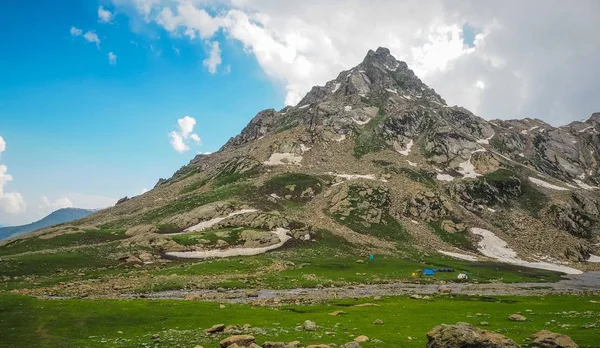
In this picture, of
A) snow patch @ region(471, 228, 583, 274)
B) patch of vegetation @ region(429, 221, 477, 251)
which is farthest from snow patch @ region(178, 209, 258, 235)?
snow patch @ region(471, 228, 583, 274)

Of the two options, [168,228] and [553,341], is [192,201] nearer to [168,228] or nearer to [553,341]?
[168,228]

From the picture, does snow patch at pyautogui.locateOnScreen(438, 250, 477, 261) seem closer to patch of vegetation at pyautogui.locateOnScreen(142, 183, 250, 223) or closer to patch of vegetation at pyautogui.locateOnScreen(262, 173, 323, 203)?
patch of vegetation at pyautogui.locateOnScreen(262, 173, 323, 203)

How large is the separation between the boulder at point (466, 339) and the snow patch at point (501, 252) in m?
126

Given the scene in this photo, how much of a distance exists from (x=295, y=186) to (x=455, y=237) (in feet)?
226

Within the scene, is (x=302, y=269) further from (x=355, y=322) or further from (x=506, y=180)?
(x=506, y=180)

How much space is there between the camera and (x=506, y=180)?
613 feet

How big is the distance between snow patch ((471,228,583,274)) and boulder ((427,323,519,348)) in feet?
412

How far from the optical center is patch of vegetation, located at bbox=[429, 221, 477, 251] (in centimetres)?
14343

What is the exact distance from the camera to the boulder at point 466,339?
2180cm

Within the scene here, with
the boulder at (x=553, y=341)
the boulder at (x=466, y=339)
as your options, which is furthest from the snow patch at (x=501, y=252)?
the boulder at (x=466, y=339)

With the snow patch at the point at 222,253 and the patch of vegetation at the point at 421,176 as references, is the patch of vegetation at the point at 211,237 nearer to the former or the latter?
the snow patch at the point at 222,253

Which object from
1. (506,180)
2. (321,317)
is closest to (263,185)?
(506,180)

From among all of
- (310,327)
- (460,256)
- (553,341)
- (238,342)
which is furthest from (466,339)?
(460,256)

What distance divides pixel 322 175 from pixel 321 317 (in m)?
143
